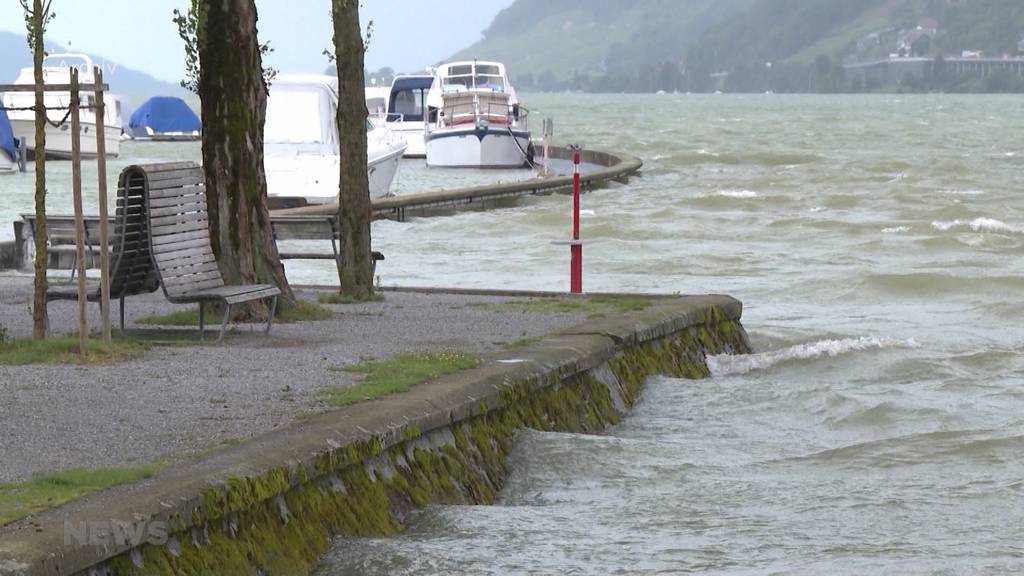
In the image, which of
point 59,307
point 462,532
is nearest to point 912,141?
point 59,307

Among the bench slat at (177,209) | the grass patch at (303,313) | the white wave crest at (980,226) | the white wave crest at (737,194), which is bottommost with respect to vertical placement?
the white wave crest at (980,226)

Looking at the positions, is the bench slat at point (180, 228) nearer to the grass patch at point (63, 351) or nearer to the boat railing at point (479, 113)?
the grass patch at point (63, 351)

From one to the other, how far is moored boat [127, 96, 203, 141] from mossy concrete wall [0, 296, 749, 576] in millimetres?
71789

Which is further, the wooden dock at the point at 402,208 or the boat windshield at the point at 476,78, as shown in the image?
the boat windshield at the point at 476,78

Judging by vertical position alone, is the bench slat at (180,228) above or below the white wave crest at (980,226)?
above

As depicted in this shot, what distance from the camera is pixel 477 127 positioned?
53.8 metres

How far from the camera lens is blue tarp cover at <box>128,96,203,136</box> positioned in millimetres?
81812

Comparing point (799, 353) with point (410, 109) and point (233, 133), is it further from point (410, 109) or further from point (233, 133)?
point (410, 109)

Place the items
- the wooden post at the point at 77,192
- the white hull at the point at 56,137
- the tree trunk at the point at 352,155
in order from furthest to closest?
the white hull at the point at 56,137, the tree trunk at the point at 352,155, the wooden post at the point at 77,192

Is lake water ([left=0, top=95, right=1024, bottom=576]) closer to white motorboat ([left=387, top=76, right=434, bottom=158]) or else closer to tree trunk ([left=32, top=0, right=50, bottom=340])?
tree trunk ([left=32, top=0, right=50, bottom=340])

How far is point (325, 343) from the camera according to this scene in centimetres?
1163

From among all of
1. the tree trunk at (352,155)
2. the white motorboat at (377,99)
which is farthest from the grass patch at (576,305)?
the white motorboat at (377,99)

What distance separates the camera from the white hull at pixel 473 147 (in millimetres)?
53781

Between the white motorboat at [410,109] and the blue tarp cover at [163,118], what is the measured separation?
20.0 meters
